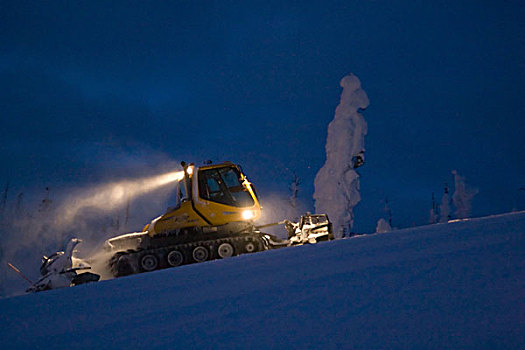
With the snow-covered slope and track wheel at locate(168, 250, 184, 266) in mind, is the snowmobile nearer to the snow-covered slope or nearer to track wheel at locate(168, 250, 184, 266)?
track wheel at locate(168, 250, 184, 266)

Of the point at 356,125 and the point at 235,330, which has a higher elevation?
the point at 356,125

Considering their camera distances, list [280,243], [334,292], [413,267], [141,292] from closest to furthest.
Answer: [334,292] < [413,267] < [141,292] < [280,243]

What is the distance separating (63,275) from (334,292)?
35.0 ft

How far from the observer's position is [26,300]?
11.3ft

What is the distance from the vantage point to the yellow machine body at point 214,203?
39.5 ft

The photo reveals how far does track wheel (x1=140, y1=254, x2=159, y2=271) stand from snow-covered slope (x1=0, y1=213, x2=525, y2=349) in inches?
352

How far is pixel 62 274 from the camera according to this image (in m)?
10.3

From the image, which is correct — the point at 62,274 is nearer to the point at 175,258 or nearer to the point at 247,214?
the point at 175,258

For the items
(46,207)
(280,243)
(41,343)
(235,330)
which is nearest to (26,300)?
(41,343)

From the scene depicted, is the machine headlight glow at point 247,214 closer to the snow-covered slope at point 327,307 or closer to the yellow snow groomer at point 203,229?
the yellow snow groomer at point 203,229

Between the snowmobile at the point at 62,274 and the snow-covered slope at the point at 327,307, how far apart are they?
7.96 m

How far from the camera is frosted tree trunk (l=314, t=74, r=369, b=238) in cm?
2791

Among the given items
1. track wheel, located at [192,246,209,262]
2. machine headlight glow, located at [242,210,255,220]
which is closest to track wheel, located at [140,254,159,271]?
track wheel, located at [192,246,209,262]

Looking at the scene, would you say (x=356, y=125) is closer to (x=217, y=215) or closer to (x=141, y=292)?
Answer: (x=217, y=215)
